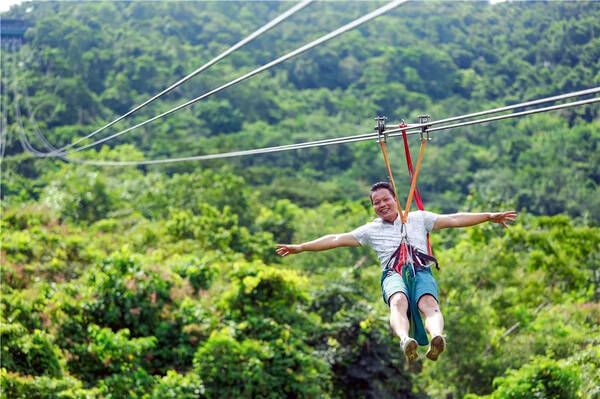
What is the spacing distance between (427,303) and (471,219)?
1.87ft

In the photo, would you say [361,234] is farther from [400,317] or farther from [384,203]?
[400,317]

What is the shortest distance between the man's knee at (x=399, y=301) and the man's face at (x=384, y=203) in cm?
54

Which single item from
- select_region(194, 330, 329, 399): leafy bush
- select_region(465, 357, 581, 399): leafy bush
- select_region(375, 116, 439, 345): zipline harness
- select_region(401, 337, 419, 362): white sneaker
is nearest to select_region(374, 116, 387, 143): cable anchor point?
select_region(375, 116, 439, 345): zipline harness

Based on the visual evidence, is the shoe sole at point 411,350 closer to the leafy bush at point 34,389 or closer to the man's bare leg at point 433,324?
the man's bare leg at point 433,324

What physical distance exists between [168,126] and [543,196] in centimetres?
2328

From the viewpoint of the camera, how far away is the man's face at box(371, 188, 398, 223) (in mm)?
5555

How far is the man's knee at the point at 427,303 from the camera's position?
5270mm

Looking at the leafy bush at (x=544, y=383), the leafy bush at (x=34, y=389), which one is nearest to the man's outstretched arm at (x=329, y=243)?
the leafy bush at (x=34, y=389)

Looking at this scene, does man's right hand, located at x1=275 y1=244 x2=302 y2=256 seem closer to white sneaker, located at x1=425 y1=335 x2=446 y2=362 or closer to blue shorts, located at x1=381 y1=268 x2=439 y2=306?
blue shorts, located at x1=381 y1=268 x2=439 y2=306

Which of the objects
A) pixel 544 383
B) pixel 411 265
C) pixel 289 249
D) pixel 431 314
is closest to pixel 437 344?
pixel 431 314

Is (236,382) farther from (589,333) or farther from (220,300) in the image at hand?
(589,333)

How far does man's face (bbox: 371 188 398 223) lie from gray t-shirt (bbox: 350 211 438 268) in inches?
3.2

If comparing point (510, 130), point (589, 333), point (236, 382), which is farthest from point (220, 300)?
point (510, 130)

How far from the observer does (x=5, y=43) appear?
66.9 metres
